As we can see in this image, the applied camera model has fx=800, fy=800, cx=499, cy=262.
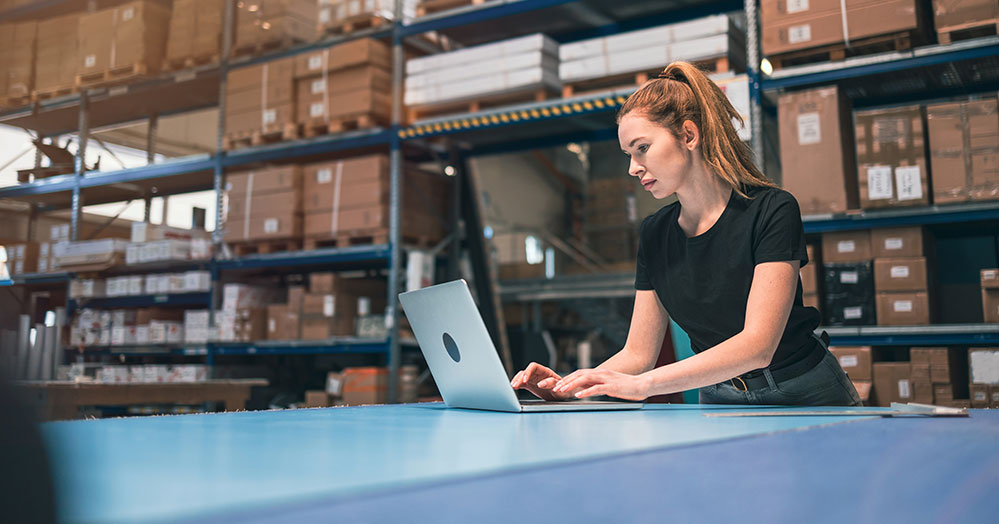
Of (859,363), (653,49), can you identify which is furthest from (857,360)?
(653,49)

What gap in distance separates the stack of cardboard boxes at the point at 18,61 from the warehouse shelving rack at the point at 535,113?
0.31 meters

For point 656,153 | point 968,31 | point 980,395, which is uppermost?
point 968,31

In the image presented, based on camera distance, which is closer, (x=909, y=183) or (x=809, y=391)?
(x=809, y=391)

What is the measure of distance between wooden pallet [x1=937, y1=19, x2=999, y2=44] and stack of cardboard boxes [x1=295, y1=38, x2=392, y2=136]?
4.13 metres

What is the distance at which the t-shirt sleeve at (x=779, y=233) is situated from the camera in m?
1.92

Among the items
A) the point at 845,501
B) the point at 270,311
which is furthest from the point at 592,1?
the point at 845,501

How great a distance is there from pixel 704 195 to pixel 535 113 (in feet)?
13.1

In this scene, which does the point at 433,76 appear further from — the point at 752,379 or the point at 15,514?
the point at 15,514

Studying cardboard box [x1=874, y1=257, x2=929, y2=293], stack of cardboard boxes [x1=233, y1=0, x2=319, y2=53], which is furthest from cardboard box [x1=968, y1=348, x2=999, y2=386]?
stack of cardboard boxes [x1=233, y1=0, x2=319, y2=53]

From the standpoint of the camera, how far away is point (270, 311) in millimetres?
7215

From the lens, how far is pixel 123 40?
831 centimetres

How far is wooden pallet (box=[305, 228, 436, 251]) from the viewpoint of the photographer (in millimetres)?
6645

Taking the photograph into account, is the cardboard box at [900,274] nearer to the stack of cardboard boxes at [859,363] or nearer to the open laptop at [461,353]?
the stack of cardboard boxes at [859,363]

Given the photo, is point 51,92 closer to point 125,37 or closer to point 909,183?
point 125,37
